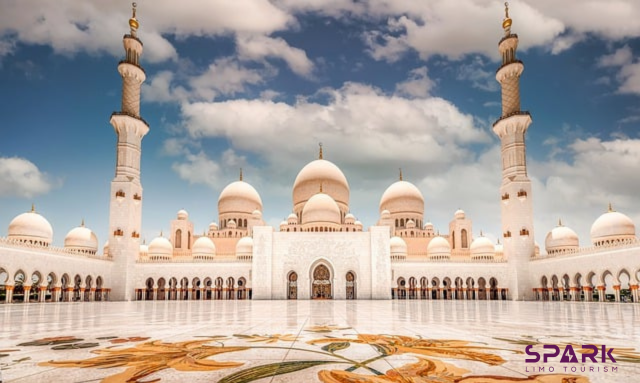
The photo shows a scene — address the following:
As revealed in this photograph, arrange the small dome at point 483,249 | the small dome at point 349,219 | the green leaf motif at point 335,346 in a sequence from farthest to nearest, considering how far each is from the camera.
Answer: the small dome at point 349,219 < the small dome at point 483,249 < the green leaf motif at point 335,346

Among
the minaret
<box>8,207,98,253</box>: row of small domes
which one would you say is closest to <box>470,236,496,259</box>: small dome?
the minaret

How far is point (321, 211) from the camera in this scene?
33.1 m

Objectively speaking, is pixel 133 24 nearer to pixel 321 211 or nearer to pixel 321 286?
pixel 321 211

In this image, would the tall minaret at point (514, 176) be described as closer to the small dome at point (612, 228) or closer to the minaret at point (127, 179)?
the small dome at point (612, 228)

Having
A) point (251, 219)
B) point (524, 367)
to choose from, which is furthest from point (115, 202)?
point (524, 367)

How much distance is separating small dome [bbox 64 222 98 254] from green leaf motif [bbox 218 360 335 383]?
33.9 metres

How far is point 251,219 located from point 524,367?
130ft

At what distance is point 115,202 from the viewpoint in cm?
2978

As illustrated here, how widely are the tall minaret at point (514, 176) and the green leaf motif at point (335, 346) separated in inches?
1103

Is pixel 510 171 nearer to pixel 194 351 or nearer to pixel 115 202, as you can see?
pixel 115 202

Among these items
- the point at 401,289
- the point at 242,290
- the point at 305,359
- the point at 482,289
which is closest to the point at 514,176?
the point at 482,289

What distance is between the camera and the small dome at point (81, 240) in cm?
3262

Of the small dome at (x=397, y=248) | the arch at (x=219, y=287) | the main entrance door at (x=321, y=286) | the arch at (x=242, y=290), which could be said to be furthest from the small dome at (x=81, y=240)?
the small dome at (x=397, y=248)

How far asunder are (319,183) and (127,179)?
590 inches
